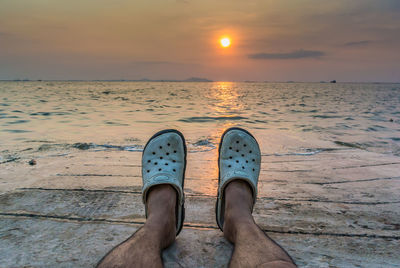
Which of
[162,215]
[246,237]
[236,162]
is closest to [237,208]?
[246,237]

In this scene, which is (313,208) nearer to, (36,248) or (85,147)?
(36,248)

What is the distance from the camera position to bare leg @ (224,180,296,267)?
36.8 inches

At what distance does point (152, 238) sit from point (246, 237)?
38cm

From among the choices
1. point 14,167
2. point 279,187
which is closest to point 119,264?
point 279,187

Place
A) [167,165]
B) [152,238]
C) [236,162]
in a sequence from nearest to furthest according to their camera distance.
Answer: [152,238]
[167,165]
[236,162]

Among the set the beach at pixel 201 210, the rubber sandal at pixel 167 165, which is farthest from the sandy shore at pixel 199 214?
the rubber sandal at pixel 167 165

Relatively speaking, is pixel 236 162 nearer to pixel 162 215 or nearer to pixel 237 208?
pixel 237 208

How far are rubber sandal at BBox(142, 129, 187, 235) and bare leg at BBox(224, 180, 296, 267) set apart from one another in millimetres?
249

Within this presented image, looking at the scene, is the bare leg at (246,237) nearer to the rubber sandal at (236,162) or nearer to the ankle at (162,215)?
the rubber sandal at (236,162)

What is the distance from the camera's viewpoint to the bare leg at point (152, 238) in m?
0.91

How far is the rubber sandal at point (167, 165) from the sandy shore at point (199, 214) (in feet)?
0.49

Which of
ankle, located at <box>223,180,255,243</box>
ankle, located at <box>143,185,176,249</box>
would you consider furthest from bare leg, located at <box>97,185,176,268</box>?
ankle, located at <box>223,180,255,243</box>

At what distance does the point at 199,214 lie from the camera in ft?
5.02

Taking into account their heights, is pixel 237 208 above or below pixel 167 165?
below
